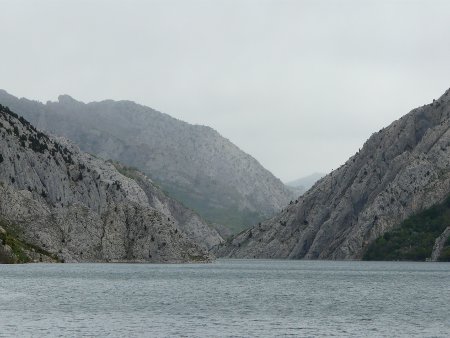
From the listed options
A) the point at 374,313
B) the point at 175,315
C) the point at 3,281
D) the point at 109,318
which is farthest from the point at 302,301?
the point at 3,281

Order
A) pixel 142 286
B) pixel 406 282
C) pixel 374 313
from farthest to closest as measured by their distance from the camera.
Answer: pixel 406 282, pixel 142 286, pixel 374 313

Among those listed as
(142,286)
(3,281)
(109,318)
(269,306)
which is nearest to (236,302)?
(269,306)

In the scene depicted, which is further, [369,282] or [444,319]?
[369,282]

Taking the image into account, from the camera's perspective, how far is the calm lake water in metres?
91.0

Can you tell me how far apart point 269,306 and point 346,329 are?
3140 cm

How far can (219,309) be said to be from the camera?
117 meters

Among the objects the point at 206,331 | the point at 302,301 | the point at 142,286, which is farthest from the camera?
the point at 142,286

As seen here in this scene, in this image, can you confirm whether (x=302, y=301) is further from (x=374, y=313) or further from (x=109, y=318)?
(x=109, y=318)

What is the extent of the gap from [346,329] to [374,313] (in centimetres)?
2050

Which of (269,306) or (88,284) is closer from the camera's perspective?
(269,306)

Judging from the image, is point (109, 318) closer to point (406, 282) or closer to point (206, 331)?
point (206, 331)

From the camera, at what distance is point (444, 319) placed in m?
103

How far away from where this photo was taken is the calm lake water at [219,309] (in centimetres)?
9100

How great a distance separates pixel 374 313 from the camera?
112m
